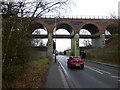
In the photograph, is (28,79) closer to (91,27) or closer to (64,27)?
(64,27)

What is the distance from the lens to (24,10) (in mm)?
14617

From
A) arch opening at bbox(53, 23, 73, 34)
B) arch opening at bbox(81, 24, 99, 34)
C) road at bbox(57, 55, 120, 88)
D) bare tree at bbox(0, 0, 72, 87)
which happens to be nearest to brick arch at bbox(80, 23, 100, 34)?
arch opening at bbox(81, 24, 99, 34)

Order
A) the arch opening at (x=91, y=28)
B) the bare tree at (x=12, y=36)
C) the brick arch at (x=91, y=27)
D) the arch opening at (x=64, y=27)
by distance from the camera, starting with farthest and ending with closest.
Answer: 1. the arch opening at (x=91, y=28)
2. the brick arch at (x=91, y=27)
3. the arch opening at (x=64, y=27)
4. the bare tree at (x=12, y=36)

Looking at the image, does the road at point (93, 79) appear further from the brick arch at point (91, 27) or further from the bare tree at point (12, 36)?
the brick arch at point (91, 27)

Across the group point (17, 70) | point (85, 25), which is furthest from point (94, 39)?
point (17, 70)

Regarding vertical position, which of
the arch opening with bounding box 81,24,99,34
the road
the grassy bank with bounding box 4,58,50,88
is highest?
the arch opening with bounding box 81,24,99,34

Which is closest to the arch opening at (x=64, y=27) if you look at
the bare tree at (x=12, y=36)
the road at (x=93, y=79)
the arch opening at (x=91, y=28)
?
the arch opening at (x=91, y=28)

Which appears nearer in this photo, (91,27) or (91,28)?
(91,27)

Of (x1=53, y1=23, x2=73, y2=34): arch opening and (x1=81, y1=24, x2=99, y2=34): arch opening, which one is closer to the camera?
(x1=53, y1=23, x2=73, y2=34): arch opening

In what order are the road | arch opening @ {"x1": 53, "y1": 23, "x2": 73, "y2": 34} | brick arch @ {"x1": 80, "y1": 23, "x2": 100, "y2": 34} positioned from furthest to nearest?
brick arch @ {"x1": 80, "y1": 23, "x2": 100, "y2": 34} → arch opening @ {"x1": 53, "y1": 23, "x2": 73, "y2": 34} → the road

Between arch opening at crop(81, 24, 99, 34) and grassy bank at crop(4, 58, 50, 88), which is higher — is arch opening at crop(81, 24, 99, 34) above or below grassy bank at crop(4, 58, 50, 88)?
above

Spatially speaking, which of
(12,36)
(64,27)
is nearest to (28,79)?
(12,36)

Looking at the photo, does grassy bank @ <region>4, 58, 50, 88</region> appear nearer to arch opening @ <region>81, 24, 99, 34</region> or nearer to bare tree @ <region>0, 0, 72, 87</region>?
bare tree @ <region>0, 0, 72, 87</region>

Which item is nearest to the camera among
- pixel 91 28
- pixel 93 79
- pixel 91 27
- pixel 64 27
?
pixel 93 79
